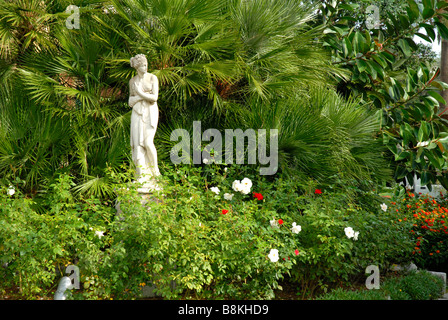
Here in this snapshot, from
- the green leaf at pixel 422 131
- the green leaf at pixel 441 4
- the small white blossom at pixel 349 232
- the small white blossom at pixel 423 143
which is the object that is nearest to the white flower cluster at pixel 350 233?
the small white blossom at pixel 349 232

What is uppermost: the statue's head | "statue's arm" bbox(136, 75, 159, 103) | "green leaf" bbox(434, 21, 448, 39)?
"green leaf" bbox(434, 21, 448, 39)

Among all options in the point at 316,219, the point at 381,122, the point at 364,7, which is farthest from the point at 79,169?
the point at 364,7

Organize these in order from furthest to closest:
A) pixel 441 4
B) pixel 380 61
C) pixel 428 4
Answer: pixel 380 61 < pixel 428 4 < pixel 441 4

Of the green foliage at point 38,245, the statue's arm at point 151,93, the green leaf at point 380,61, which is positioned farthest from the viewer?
the green leaf at point 380,61

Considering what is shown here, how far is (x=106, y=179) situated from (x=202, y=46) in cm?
227

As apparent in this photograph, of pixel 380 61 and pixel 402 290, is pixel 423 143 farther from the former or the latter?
pixel 402 290

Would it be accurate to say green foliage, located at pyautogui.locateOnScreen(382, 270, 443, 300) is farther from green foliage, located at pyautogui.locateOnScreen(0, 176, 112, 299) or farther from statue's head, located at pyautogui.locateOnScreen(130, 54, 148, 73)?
statue's head, located at pyautogui.locateOnScreen(130, 54, 148, 73)

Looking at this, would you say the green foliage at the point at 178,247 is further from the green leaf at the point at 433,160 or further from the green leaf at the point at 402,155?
the green leaf at the point at 433,160

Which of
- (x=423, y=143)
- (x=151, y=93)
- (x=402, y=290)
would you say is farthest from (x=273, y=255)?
(x=423, y=143)

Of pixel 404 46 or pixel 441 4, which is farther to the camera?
pixel 404 46

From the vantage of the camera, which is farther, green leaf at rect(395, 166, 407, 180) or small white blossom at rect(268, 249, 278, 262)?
green leaf at rect(395, 166, 407, 180)

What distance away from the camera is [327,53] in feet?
26.1

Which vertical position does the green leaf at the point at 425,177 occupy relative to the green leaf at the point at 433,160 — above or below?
below

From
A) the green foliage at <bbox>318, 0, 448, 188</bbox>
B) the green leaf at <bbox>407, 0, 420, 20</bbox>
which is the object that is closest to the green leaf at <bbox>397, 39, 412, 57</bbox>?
the green foliage at <bbox>318, 0, 448, 188</bbox>
